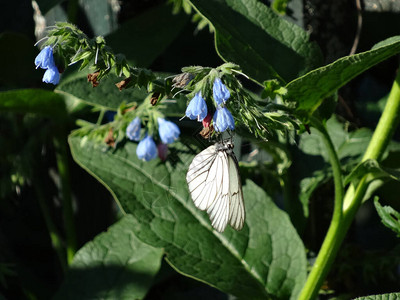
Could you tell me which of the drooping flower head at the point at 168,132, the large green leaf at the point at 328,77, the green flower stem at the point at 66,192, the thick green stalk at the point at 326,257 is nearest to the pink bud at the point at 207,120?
the large green leaf at the point at 328,77

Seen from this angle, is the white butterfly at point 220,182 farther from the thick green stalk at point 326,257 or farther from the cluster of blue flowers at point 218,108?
the thick green stalk at point 326,257

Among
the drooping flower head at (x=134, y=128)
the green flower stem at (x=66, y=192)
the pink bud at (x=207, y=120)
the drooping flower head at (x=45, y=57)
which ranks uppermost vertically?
the drooping flower head at (x=45, y=57)

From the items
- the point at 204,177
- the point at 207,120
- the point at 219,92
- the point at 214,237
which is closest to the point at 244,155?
the point at 214,237

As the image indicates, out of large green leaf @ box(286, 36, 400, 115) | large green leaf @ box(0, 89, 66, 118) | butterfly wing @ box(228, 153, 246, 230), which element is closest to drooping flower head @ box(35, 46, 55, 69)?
butterfly wing @ box(228, 153, 246, 230)

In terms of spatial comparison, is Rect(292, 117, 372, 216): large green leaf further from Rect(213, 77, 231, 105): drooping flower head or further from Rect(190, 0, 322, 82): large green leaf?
Rect(213, 77, 231, 105): drooping flower head

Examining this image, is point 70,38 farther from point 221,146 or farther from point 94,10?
point 94,10

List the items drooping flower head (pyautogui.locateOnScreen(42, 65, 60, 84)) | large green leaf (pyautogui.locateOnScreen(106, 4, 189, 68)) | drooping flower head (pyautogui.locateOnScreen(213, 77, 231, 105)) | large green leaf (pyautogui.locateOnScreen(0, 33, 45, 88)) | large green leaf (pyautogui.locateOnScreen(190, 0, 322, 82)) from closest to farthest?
1. drooping flower head (pyautogui.locateOnScreen(213, 77, 231, 105))
2. drooping flower head (pyautogui.locateOnScreen(42, 65, 60, 84))
3. large green leaf (pyautogui.locateOnScreen(190, 0, 322, 82))
4. large green leaf (pyautogui.locateOnScreen(106, 4, 189, 68))
5. large green leaf (pyautogui.locateOnScreen(0, 33, 45, 88))
